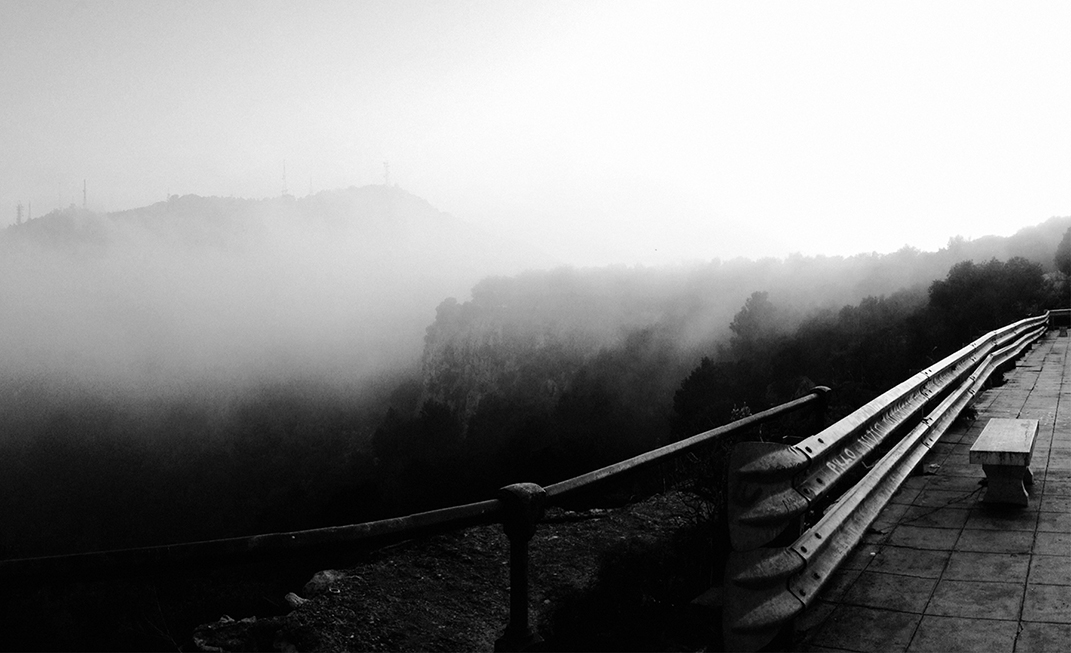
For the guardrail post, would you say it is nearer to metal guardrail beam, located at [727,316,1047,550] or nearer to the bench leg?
metal guardrail beam, located at [727,316,1047,550]

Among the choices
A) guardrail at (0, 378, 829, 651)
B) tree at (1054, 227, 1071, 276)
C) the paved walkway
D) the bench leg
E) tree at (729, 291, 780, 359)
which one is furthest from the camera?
tree at (729, 291, 780, 359)

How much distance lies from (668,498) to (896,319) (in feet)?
192

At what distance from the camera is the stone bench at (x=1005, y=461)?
4840mm

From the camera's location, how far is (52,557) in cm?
135

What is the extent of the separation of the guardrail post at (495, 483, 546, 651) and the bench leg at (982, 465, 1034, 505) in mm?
4661

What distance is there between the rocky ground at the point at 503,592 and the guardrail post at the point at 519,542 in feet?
7.06

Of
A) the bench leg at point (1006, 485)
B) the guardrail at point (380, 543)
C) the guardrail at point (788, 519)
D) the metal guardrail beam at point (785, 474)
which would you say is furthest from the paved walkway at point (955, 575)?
the guardrail at point (380, 543)

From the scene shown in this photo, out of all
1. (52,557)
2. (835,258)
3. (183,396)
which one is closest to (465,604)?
(52,557)

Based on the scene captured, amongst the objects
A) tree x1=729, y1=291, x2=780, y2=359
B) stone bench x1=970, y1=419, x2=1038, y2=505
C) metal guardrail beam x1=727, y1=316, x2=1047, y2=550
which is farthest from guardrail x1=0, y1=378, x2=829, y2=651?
tree x1=729, y1=291, x2=780, y2=359

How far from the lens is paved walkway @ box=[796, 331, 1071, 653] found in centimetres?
308

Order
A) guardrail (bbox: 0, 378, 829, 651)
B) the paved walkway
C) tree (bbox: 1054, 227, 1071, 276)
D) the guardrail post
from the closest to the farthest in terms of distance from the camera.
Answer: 1. guardrail (bbox: 0, 378, 829, 651)
2. the guardrail post
3. the paved walkway
4. tree (bbox: 1054, 227, 1071, 276)

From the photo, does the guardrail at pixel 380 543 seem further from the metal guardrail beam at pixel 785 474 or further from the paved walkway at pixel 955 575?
the paved walkway at pixel 955 575

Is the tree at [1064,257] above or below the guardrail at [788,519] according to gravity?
above

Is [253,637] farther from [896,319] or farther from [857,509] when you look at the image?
[896,319]
